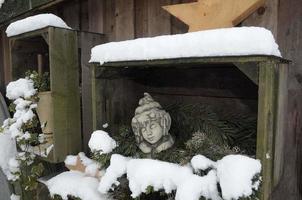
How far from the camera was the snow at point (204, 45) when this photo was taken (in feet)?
2.47

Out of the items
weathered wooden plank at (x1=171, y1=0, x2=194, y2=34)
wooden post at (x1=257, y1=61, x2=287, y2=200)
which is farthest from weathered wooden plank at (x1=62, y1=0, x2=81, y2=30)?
wooden post at (x1=257, y1=61, x2=287, y2=200)

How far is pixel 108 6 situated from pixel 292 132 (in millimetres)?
1045

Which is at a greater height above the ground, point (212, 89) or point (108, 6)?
Answer: point (108, 6)

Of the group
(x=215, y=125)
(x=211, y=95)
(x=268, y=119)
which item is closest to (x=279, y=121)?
(x=268, y=119)

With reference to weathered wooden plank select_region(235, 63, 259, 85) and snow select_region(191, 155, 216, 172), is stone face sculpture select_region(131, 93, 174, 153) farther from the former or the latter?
weathered wooden plank select_region(235, 63, 259, 85)

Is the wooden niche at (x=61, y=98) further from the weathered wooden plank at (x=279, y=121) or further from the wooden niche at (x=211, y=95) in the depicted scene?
the weathered wooden plank at (x=279, y=121)

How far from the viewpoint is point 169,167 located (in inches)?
35.4

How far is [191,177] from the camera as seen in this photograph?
2.73ft

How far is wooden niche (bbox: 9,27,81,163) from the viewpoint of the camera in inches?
51.2

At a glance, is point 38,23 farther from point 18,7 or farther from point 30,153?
point 30,153

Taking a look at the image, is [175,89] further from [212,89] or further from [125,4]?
[125,4]

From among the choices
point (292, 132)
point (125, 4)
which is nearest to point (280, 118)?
point (292, 132)

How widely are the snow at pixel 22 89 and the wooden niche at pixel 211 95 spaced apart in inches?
15.4

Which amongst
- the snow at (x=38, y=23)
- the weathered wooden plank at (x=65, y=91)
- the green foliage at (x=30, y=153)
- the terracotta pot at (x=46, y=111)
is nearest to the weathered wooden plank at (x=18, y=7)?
the snow at (x=38, y=23)
